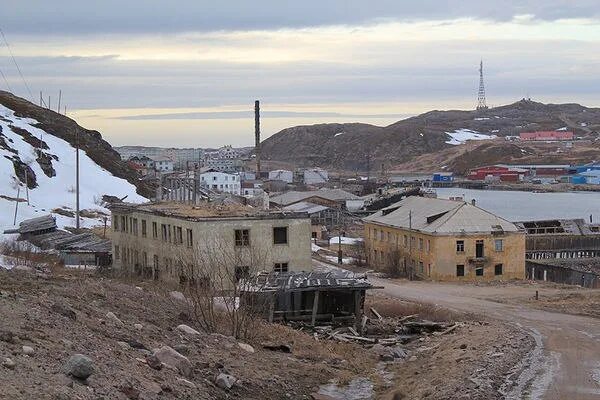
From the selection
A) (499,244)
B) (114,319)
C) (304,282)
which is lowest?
(499,244)

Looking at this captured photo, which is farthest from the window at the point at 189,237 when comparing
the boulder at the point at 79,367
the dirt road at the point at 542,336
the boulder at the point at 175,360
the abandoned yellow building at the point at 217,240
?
the boulder at the point at 79,367

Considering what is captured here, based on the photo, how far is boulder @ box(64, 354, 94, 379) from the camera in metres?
12.3

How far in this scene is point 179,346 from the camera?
1647 centimetres

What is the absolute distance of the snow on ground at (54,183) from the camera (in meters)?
54.4

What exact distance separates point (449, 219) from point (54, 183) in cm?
3165

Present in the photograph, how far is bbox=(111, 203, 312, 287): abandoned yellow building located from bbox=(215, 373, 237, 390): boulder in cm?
1386

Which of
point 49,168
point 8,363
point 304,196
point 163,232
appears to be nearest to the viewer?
point 8,363

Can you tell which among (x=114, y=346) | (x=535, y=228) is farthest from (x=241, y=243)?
(x=535, y=228)

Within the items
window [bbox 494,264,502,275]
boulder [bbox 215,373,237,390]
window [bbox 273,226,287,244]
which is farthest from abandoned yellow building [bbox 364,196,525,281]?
boulder [bbox 215,373,237,390]

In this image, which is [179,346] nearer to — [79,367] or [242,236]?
[79,367]

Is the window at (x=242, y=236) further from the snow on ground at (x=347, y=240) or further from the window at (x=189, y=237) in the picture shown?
the snow on ground at (x=347, y=240)

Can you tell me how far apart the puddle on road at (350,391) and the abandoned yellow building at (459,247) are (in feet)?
88.4

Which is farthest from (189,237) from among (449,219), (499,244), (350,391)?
(499,244)

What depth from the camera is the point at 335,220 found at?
74688 mm
